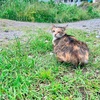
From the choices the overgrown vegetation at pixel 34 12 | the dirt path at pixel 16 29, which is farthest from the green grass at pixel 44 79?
the overgrown vegetation at pixel 34 12

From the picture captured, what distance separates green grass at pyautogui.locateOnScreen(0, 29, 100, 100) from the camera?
2.41 m

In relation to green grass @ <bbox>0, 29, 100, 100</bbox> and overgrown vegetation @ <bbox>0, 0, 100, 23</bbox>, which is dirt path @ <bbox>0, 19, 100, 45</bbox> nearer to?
green grass @ <bbox>0, 29, 100, 100</bbox>

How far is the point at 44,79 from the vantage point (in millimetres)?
2658

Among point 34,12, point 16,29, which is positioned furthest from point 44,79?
point 34,12

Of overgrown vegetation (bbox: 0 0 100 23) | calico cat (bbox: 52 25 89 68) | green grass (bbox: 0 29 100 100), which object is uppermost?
overgrown vegetation (bbox: 0 0 100 23)

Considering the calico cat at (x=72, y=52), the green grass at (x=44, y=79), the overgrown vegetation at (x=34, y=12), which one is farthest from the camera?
the overgrown vegetation at (x=34, y=12)

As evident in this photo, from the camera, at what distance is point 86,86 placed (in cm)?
259

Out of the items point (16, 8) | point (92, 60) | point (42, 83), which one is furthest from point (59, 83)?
point (16, 8)

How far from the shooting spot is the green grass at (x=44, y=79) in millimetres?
2414

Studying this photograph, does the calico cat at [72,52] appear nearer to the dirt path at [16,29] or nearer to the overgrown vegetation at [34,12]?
the dirt path at [16,29]

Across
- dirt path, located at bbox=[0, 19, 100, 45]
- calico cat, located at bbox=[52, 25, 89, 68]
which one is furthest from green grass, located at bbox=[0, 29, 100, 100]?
dirt path, located at bbox=[0, 19, 100, 45]

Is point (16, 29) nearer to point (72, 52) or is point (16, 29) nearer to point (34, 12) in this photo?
point (72, 52)

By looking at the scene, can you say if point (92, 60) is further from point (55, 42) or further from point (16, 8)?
point (16, 8)

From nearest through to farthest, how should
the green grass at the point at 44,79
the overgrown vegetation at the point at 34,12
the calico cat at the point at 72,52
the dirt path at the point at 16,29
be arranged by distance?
the green grass at the point at 44,79 < the calico cat at the point at 72,52 < the dirt path at the point at 16,29 < the overgrown vegetation at the point at 34,12
